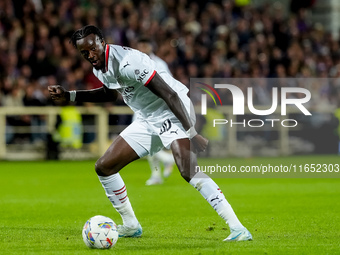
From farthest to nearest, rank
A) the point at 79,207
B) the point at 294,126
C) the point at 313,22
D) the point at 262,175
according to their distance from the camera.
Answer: the point at 313,22
the point at 294,126
the point at 262,175
the point at 79,207

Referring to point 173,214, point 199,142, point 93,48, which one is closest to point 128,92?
point 93,48

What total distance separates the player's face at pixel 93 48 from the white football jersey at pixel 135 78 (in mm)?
55

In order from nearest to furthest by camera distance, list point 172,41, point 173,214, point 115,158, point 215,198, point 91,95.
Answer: point 215,198
point 115,158
point 91,95
point 173,214
point 172,41

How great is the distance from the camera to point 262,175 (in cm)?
1516

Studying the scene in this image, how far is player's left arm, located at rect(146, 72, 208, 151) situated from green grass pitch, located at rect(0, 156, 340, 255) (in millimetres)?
956

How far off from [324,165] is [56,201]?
851cm

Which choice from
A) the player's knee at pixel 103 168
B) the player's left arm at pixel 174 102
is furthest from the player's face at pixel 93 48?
the player's knee at pixel 103 168

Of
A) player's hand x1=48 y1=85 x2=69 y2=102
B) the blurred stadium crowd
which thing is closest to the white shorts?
player's hand x1=48 y1=85 x2=69 y2=102

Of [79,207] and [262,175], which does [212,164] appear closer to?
[262,175]

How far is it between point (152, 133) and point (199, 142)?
0.81 metres

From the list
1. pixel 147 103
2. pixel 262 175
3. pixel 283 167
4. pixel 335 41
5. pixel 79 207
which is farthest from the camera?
pixel 335 41

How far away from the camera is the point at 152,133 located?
685 cm

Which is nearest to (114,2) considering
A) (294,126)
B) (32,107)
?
(32,107)

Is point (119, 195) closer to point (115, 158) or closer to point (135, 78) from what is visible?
point (115, 158)
